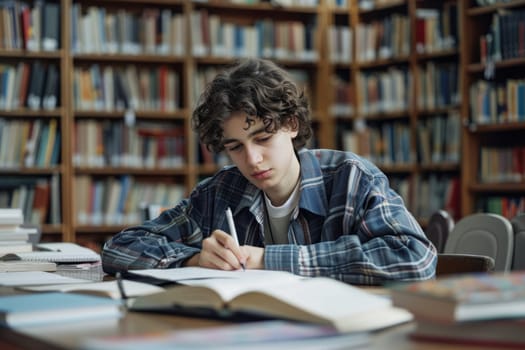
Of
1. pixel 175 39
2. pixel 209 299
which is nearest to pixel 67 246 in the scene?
pixel 209 299

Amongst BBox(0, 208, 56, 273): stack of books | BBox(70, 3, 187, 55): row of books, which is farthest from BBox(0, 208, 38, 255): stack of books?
BBox(70, 3, 187, 55): row of books

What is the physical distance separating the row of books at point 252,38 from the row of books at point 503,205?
1.60 m

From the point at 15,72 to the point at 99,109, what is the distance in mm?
564

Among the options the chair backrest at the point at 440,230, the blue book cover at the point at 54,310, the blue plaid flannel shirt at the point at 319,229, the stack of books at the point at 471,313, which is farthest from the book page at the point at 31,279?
the chair backrest at the point at 440,230

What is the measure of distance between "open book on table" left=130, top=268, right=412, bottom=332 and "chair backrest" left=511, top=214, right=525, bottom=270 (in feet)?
3.77

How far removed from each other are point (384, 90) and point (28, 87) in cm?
236

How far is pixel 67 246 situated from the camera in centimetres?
299

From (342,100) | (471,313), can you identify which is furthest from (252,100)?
(342,100)

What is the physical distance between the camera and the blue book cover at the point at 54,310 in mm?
1183

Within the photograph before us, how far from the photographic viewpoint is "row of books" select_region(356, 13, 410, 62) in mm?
5938

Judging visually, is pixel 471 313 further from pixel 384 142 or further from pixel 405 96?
pixel 384 142

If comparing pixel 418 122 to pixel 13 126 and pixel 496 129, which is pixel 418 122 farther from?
pixel 13 126

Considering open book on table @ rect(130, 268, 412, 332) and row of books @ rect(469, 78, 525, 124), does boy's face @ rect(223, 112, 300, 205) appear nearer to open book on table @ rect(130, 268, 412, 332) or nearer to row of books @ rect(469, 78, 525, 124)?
open book on table @ rect(130, 268, 412, 332)

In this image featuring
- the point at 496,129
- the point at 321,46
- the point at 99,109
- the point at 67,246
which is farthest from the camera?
the point at 321,46
